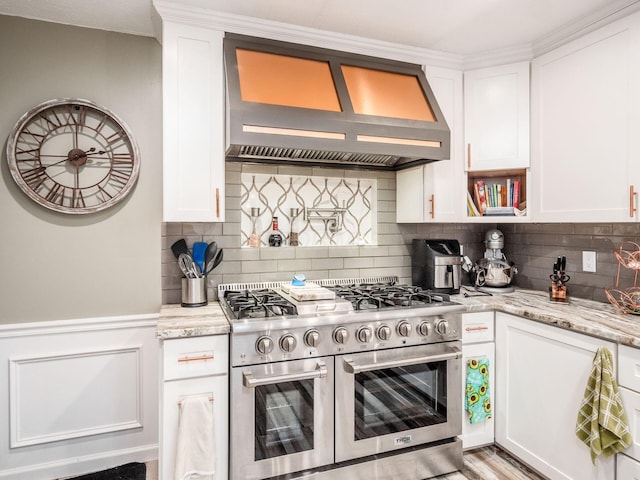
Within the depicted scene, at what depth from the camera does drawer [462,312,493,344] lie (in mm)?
2338

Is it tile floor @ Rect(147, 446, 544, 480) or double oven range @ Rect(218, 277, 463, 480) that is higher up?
double oven range @ Rect(218, 277, 463, 480)

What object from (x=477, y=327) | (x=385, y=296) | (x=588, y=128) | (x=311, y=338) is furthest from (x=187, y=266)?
(x=588, y=128)

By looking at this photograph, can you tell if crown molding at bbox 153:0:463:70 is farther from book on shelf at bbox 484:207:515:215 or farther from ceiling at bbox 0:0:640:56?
book on shelf at bbox 484:207:515:215

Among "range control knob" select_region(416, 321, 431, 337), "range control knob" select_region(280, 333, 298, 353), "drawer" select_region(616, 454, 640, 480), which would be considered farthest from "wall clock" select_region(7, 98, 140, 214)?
"drawer" select_region(616, 454, 640, 480)

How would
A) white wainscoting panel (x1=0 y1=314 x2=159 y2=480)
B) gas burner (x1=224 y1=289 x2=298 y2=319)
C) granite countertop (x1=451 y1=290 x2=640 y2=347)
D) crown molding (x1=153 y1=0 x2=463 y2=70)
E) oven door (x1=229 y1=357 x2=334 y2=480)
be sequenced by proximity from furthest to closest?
white wainscoting panel (x1=0 y1=314 x2=159 y2=480) < crown molding (x1=153 y1=0 x2=463 y2=70) < gas burner (x1=224 y1=289 x2=298 y2=319) < oven door (x1=229 y1=357 x2=334 y2=480) < granite countertop (x1=451 y1=290 x2=640 y2=347)

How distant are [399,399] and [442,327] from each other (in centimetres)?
45

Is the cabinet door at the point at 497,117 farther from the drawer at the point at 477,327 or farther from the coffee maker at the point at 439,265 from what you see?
the drawer at the point at 477,327

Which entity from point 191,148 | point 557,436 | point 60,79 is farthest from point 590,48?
point 60,79

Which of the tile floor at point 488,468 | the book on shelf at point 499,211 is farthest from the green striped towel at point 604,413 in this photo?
the book on shelf at point 499,211

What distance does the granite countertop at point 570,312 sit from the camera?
1772mm

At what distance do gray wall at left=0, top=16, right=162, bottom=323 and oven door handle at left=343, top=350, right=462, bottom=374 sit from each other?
1244 mm

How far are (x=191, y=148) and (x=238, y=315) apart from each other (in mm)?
934

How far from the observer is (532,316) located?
2.13m

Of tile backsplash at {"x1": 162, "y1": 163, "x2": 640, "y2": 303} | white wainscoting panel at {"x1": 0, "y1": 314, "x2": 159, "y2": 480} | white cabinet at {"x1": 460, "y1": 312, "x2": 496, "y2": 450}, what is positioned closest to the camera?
white wainscoting panel at {"x1": 0, "y1": 314, "x2": 159, "y2": 480}
